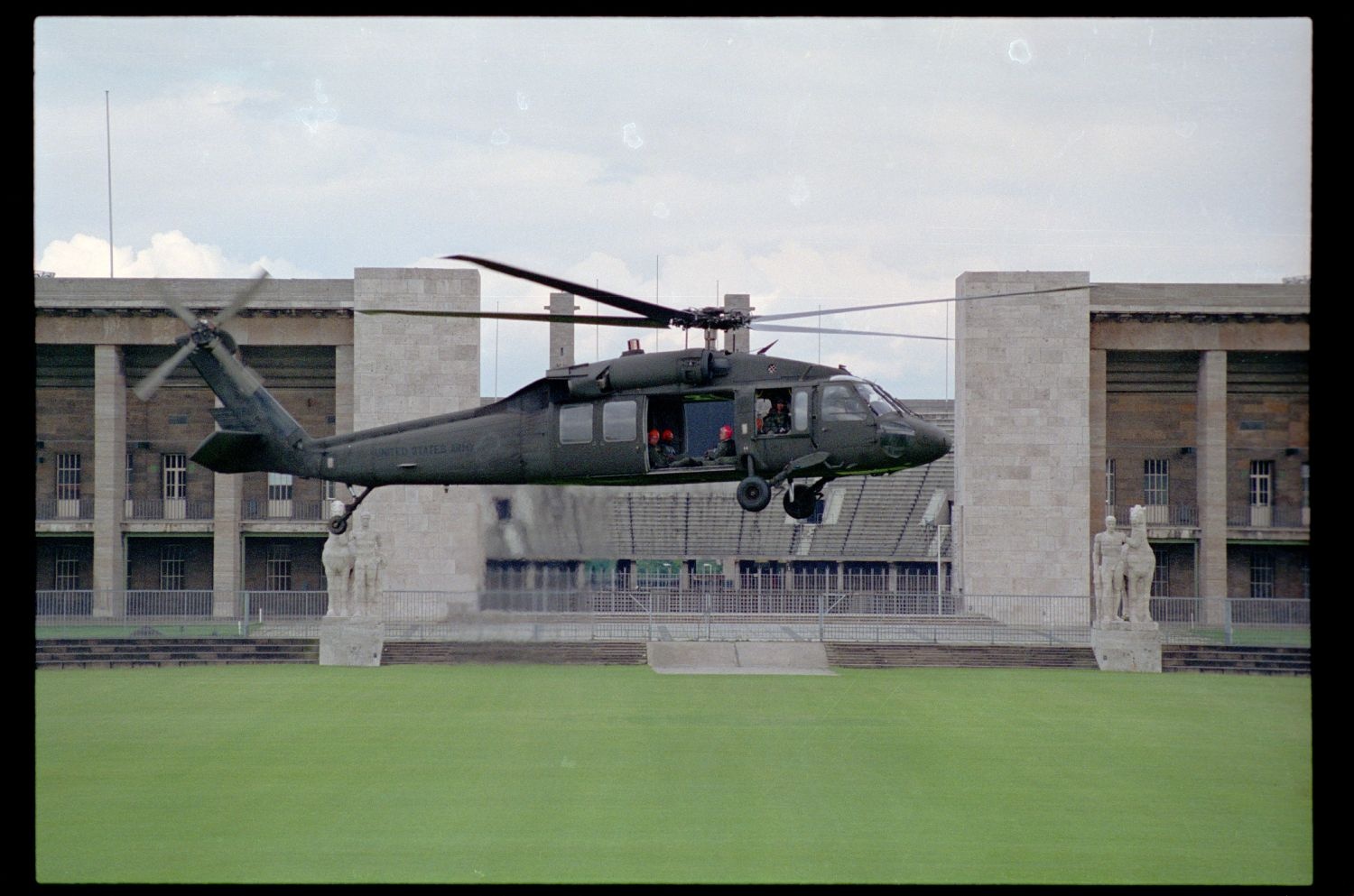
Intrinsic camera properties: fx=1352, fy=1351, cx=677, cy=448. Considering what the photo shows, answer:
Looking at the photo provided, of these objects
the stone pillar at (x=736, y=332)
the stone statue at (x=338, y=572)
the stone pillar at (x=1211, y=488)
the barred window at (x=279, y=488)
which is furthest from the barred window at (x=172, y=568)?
the stone pillar at (x=1211, y=488)

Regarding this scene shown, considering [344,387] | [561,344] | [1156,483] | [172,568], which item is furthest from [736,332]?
[172,568]

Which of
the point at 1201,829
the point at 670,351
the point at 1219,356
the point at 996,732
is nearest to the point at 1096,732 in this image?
the point at 996,732

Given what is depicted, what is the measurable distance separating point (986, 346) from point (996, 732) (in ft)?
55.4

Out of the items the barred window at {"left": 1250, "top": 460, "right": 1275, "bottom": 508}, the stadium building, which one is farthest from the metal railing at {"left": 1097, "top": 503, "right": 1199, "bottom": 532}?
the barred window at {"left": 1250, "top": 460, "right": 1275, "bottom": 508}

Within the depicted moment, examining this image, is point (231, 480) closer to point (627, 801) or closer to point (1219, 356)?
point (627, 801)

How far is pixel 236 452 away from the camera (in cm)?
1475

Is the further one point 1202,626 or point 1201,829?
point 1202,626

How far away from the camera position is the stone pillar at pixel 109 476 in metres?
40.6

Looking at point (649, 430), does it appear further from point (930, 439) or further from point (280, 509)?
point (280, 509)

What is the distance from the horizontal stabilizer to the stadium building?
58.1 ft

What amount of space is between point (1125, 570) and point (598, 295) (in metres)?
28.8

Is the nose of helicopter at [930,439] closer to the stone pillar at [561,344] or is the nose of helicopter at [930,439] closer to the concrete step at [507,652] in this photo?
the stone pillar at [561,344]

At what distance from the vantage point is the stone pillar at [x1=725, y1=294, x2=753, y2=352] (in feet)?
52.2

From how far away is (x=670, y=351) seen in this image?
14.4 m
